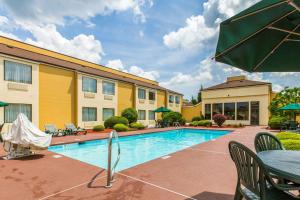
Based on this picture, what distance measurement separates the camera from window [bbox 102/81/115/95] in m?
20.4

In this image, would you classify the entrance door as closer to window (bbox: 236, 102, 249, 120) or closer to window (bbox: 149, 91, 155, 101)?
window (bbox: 236, 102, 249, 120)

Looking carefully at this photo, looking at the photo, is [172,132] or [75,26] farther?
[172,132]

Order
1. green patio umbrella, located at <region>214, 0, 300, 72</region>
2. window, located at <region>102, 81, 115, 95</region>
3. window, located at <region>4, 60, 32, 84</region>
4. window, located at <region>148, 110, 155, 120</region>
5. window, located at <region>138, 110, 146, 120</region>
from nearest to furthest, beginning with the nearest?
green patio umbrella, located at <region>214, 0, 300, 72</region>
window, located at <region>4, 60, 32, 84</region>
window, located at <region>102, 81, 115, 95</region>
window, located at <region>138, 110, 146, 120</region>
window, located at <region>148, 110, 155, 120</region>

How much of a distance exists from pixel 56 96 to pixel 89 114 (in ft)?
12.2

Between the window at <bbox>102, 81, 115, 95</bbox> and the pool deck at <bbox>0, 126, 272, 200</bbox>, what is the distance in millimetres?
14110

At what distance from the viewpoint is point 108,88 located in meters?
21.0

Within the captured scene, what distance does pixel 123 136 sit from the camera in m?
14.3

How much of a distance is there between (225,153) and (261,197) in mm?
5955

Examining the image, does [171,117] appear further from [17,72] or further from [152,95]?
[17,72]

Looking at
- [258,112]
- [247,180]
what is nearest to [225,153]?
[247,180]

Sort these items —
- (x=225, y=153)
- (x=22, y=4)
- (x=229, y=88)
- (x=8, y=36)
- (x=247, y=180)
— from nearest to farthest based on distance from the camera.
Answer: (x=247, y=180), (x=225, y=153), (x=22, y=4), (x=8, y=36), (x=229, y=88)

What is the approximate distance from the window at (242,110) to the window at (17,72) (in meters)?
25.9

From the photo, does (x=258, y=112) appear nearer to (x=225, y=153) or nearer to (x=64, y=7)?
(x=225, y=153)

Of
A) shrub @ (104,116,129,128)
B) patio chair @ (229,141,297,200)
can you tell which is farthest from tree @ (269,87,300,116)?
patio chair @ (229,141,297,200)
